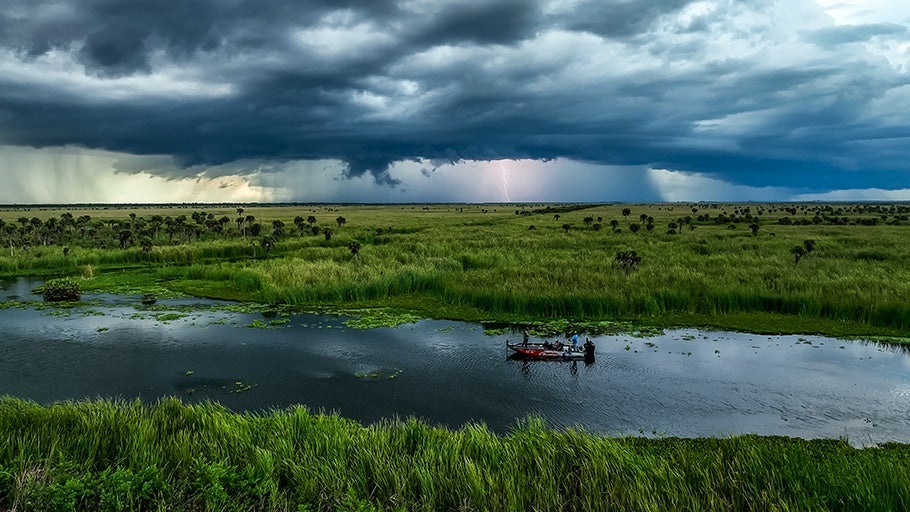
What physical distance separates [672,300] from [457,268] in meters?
20.1

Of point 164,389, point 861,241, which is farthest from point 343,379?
point 861,241

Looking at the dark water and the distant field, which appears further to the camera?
the distant field

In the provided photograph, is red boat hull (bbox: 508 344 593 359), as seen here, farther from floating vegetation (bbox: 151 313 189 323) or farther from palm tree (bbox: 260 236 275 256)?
palm tree (bbox: 260 236 275 256)

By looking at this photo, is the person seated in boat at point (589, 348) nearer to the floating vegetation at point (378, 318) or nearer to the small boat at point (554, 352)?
the small boat at point (554, 352)

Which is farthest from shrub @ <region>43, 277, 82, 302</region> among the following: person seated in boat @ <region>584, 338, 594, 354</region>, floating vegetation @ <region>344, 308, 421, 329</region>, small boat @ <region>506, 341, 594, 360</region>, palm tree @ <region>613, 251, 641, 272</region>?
palm tree @ <region>613, 251, 641, 272</region>

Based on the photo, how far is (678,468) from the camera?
35.7ft

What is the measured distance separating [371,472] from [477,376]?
14.3 m

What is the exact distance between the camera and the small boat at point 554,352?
25.6 metres

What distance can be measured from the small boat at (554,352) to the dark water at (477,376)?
448 mm

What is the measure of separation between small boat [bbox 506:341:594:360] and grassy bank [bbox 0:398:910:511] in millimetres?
13048

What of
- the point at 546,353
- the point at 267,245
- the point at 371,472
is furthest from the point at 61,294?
the point at 371,472

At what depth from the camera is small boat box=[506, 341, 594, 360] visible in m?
25.6

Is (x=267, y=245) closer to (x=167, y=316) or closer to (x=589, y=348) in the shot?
(x=167, y=316)

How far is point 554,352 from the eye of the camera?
84.2 feet
